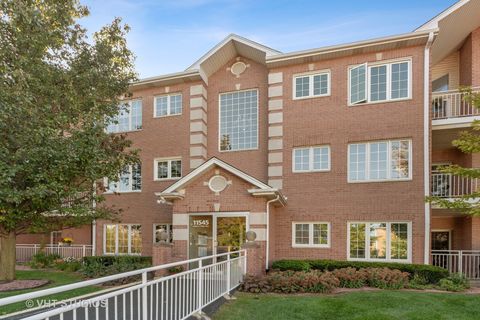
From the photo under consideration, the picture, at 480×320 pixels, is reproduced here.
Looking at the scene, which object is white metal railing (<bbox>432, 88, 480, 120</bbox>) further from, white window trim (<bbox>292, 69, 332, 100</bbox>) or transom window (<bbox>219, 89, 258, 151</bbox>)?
transom window (<bbox>219, 89, 258, 151</bbox>)

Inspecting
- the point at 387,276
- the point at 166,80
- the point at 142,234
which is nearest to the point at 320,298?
the point at 387,276

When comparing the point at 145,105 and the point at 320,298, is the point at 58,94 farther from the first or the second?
the point at 320,298

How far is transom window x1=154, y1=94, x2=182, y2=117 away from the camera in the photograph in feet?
53.6

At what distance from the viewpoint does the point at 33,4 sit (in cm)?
1088

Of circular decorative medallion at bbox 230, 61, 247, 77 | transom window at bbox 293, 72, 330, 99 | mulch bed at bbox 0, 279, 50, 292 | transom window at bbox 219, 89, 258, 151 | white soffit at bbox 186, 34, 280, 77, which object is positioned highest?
white soffit at bbox 186, 34, 280, 77

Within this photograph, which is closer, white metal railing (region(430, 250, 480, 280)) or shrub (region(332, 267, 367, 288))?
shrub (region(332, 267, 367, 288))

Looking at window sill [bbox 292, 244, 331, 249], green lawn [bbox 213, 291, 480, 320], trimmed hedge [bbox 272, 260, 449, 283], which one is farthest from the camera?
window sill [bbox 292, 244, 331, 249]

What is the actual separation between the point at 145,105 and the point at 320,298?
41.3 ft

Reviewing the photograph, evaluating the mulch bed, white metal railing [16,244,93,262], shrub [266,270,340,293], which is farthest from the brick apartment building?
the mulch bed

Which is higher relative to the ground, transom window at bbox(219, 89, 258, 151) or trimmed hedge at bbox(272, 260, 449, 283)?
transom window at bbox(219, 89, 258, 151)

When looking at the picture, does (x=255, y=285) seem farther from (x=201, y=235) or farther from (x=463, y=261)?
(x=463, y=261)

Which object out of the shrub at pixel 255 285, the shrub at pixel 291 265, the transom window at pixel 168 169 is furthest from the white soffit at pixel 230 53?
the shrub at pixel 255 285

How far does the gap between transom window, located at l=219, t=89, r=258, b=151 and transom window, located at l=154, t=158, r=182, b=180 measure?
7.77 ft

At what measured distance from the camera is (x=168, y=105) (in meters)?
16.5
